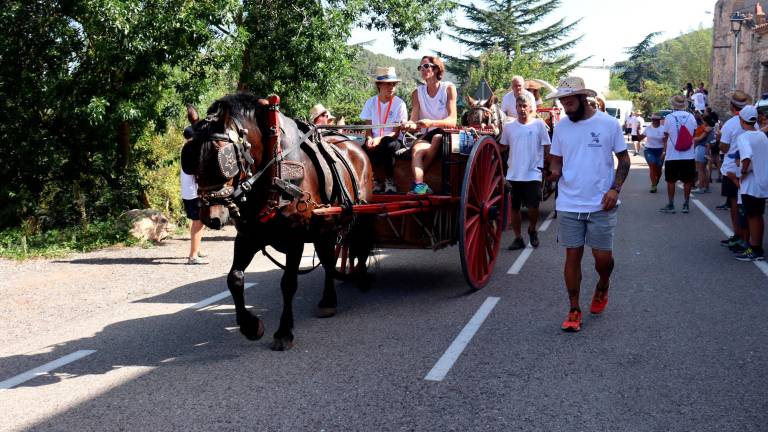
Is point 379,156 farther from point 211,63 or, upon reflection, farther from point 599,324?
point 211,63

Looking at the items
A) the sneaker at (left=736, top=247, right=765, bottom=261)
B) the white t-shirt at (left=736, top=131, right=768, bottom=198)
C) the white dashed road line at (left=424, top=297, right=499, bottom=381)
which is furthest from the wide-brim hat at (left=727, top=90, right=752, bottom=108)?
the white dashed road line at (left=424, top=297, right=499, bottom=381)

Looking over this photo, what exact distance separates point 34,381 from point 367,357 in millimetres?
2272

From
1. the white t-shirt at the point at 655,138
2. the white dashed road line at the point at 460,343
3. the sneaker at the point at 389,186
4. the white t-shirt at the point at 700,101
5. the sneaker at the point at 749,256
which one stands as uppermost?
the white t-shirt at the point at 700,101

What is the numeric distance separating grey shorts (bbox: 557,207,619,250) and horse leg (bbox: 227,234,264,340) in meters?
2.52

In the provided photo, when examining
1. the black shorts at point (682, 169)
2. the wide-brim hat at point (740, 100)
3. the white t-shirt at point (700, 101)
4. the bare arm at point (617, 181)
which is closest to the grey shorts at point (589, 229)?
the bare arm at point (617, 181)

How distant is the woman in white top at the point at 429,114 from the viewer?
7.13m

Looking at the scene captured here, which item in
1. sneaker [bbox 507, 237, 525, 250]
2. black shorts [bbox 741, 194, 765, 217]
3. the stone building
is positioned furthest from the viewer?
the stone building

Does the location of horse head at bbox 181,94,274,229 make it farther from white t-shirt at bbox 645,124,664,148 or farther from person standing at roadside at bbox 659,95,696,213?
white t-shirt at bbox 645,124,664,148

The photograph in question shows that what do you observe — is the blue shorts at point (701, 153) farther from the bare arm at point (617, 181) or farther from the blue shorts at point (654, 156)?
the bare arm at point (617, 181)

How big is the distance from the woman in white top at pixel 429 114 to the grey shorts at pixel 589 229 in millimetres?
1571

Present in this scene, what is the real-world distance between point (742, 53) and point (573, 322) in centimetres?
3791

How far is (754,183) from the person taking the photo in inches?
346

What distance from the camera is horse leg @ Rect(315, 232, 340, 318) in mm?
6031

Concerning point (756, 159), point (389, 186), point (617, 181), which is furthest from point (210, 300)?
point (756, 159)
